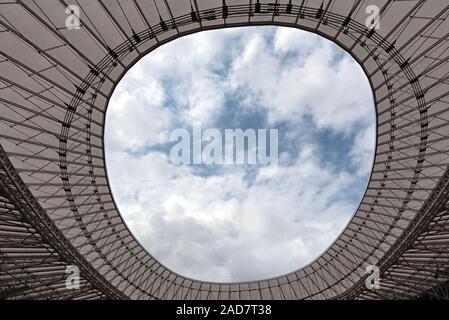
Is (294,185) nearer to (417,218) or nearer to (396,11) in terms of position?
(417,218)

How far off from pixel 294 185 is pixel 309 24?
44.1m

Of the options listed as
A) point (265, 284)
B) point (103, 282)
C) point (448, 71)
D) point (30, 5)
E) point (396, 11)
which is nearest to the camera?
point (30, 5)

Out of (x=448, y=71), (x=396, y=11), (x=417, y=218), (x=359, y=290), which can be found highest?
(x=396, y=11)

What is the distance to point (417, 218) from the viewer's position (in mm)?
32344

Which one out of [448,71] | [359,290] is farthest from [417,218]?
[359,290]

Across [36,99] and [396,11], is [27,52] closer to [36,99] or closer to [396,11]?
[36,99]

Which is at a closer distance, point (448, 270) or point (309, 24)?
point (309, 24)

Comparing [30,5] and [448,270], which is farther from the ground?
[30,5]

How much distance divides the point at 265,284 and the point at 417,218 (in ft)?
124

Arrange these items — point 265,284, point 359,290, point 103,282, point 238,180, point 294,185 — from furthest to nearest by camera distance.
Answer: point 238,180, point 294,185, point 265,284, point 359,290, point 103,282

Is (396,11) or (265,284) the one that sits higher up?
(396,11)

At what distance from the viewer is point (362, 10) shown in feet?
84.8
